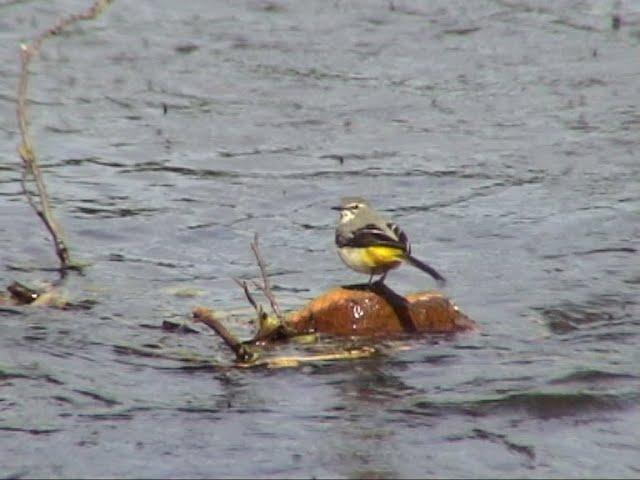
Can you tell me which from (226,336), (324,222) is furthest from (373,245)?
(324,222)

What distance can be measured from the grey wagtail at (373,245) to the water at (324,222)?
0.58 meters

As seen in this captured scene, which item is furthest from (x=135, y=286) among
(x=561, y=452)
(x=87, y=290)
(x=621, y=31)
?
(x=621, y=31)

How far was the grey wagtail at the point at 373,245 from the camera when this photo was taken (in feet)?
32.1

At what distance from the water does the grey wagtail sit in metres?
0.58

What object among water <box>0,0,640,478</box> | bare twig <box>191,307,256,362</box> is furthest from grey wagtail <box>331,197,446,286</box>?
bare twig <box>191,307,256,362</box>

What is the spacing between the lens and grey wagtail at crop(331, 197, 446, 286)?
32.1 feet

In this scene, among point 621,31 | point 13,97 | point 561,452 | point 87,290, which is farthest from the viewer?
point 621,31

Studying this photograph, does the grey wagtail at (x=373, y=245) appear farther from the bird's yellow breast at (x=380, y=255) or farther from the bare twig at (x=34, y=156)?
the bare twig at (x=34, y=156)

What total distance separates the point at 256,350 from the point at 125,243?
2559mm

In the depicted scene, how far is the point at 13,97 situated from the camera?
595 inches

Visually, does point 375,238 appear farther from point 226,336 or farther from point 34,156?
point 34,156

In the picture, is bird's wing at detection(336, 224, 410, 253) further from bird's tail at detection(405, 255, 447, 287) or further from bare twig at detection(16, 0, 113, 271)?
bare twig at detection(16, 0, 113, 271)

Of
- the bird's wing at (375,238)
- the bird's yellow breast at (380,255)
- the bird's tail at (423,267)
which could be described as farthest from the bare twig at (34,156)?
the bird's tail at (423,267)

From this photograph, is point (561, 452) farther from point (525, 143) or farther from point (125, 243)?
point (525, 143)
